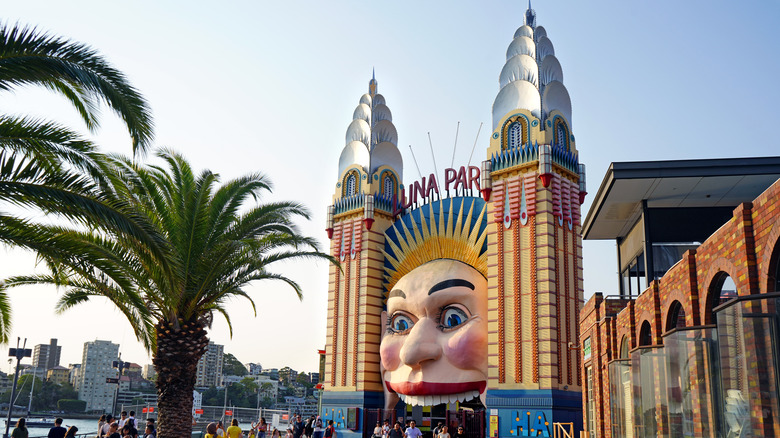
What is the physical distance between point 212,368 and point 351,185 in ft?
485

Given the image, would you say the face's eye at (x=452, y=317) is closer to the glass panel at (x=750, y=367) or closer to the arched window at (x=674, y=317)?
the arched window at (x=674, y=317)

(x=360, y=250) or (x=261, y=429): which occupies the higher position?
(x=360, y=250)

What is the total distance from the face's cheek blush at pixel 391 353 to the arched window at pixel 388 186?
7.43 metres

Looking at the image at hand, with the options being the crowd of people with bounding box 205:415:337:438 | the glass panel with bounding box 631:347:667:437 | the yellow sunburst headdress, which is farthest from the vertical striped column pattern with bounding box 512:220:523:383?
the glass panel with bounding box 631:347:667:437

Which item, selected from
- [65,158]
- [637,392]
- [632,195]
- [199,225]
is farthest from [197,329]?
[632,195]

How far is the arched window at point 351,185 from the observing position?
31484mm

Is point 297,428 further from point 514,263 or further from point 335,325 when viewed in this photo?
point 514,263

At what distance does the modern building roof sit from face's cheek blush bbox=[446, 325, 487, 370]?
27.5ft

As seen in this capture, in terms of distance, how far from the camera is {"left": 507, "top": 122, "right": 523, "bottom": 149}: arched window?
25591 mm

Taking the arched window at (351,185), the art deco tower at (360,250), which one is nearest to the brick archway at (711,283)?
the art deco tower at (360,250)

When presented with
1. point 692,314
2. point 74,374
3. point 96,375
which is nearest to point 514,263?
point 692,314

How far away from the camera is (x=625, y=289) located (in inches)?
821

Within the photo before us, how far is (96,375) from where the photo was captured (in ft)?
426

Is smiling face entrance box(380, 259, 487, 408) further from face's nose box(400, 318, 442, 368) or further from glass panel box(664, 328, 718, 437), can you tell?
glass panel box(664, 328, 718, 437)
